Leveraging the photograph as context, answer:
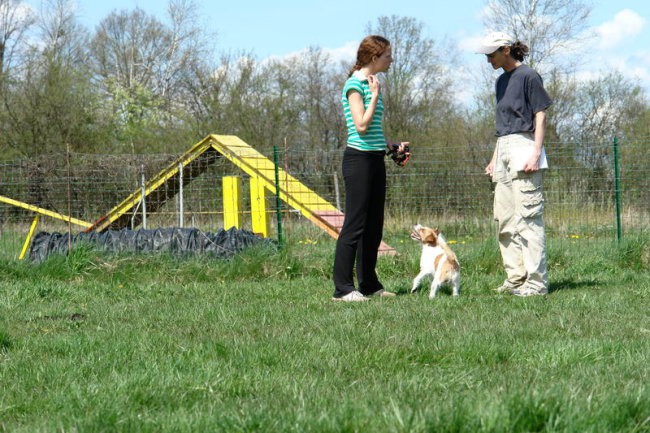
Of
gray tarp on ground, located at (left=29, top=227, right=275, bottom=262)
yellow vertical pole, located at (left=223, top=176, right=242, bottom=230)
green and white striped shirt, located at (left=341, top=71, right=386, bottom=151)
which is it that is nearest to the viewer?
green and white striped shirt, located at (left=341, top=71, right=386, bottom=151)

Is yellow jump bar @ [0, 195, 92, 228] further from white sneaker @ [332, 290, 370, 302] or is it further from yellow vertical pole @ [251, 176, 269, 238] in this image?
white sneaker @ [332, 290, 370, 302]

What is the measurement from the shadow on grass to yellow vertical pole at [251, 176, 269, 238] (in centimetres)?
568

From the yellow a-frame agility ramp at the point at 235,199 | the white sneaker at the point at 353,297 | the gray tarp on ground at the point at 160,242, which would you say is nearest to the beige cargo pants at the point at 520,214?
the white sneaker at the point at 353,297

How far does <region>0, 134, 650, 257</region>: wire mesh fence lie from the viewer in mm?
11906

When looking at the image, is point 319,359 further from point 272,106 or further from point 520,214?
point 272,106

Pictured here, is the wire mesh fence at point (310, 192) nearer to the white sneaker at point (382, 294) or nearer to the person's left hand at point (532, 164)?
the white sneaker at point (382, 294)

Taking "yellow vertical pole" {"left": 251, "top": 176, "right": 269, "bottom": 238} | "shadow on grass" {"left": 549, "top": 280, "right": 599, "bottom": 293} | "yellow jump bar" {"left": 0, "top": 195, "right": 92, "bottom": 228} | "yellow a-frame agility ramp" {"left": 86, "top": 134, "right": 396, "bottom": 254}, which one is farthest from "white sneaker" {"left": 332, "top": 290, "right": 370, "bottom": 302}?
"yellow jump bar" {"left": 0, "top": 195, "right": 92, "bottom": 228}

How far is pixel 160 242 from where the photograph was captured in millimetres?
9062

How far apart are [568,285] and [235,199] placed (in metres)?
6.96

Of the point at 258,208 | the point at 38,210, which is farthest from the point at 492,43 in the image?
the point at 38,210

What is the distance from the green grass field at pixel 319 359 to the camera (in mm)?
2646

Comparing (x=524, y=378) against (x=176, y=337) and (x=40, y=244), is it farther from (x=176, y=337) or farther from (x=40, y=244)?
(x=40, y=244)

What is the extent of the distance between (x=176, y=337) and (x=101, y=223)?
29.5 ft

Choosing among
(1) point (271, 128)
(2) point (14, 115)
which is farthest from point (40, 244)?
(1) point (271, 128)
